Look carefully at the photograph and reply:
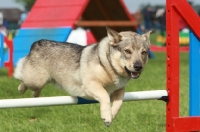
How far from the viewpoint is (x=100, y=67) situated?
397 cm

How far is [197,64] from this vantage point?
4.09m

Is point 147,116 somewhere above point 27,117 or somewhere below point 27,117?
above

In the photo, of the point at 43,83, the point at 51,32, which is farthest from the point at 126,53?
the point at 51,32

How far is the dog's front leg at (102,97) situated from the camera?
12.4 ft

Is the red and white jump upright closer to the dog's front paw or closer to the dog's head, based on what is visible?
the dog's head

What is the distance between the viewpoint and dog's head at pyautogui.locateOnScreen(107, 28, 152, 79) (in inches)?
147

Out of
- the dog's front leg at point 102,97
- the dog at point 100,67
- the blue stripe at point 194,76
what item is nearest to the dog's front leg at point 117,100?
the dog at point 100,67

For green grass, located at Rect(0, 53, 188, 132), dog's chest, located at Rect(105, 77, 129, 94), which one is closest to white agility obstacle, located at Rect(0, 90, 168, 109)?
dog's chest, located at Rect(105, 77, 129, 94)

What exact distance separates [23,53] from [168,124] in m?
6.54

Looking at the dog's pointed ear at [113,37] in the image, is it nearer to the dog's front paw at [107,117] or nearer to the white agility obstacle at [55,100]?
the white agility obstacle at [55,100]

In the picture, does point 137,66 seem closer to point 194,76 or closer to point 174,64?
point 174,64

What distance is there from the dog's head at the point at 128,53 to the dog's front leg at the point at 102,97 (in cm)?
20

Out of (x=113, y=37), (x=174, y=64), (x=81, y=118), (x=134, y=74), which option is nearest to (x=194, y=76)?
(x=174, y=64)

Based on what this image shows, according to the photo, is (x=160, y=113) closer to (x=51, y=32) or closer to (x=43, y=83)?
(x=43, y=83)
